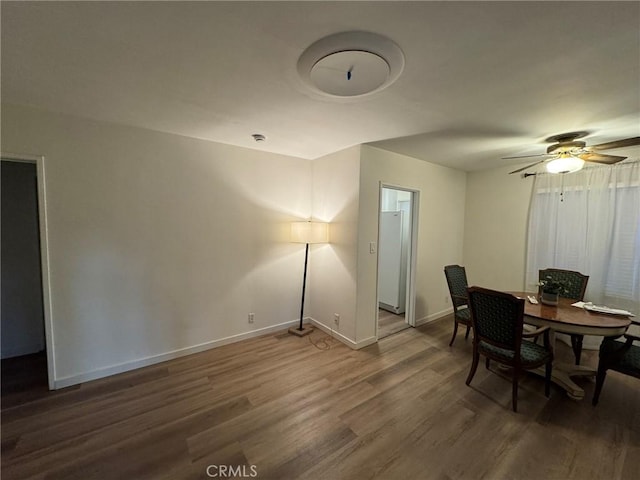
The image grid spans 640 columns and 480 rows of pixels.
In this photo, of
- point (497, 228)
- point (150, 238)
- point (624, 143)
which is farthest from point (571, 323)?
point (150, 238)

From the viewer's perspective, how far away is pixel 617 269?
295 cm

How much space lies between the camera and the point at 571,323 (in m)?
2.07

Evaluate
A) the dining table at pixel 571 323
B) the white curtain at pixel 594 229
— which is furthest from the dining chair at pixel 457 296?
the white curtain at pixel 594 229

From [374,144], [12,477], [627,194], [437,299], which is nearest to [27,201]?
[12,477]

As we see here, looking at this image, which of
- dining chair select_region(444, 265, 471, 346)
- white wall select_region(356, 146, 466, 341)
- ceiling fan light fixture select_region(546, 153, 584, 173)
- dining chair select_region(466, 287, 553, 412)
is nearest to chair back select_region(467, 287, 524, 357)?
dining chair select_region(466, 287, 553, 412)

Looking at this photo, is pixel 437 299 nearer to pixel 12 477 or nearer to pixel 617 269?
pixel 617 269

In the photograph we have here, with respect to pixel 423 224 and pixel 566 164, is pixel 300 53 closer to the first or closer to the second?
pixel 566 164

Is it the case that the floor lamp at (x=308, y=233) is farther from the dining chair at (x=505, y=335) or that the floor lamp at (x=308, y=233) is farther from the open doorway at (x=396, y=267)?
the dining chair at (x=505, y=335)

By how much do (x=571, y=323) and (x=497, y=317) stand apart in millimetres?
547

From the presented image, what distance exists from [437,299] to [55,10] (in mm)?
4768

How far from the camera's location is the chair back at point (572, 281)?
293 cm

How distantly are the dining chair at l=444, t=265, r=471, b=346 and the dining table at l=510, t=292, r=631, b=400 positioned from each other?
26.3 inches

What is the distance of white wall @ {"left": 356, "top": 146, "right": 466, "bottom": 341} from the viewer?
309cm

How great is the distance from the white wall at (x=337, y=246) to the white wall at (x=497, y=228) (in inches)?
100
